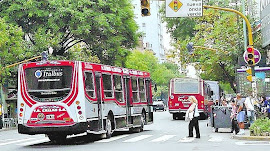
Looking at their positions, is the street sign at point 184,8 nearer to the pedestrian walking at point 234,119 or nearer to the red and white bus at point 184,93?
the pedestrian walking at point 234,119

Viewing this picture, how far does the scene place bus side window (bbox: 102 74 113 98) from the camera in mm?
24594

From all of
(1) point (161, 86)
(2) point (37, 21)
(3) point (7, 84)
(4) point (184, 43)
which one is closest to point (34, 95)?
(2) point (37, 21)

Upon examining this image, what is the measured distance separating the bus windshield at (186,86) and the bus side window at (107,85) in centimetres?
2117

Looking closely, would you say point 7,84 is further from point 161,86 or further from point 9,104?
point 161,86

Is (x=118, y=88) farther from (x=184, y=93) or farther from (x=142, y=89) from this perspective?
(x=184, y=93)

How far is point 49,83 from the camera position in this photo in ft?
72.6

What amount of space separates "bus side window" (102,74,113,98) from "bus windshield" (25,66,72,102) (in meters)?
2.67

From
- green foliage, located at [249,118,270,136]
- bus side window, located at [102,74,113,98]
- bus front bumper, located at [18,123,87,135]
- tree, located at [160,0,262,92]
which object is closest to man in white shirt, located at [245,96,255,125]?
green foliage, located at [249,118,270,136]

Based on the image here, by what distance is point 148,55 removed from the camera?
113875mm

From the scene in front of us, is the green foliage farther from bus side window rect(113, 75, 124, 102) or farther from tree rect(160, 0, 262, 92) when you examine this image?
tree rect(160, 0, 262, 92)

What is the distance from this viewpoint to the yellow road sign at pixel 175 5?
25.2 metres

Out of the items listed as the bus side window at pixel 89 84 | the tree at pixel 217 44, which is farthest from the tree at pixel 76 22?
the bus side window at pixel 89 84

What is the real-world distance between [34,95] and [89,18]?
92.7 ft

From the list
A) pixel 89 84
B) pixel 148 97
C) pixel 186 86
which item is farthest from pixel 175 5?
pixel 186 86
